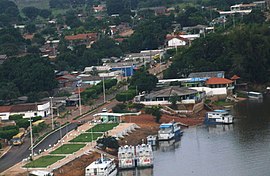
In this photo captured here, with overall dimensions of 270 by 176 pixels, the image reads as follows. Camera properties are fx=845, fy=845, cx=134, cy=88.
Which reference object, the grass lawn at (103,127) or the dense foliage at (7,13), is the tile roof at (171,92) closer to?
the grass lawn at (103,127)

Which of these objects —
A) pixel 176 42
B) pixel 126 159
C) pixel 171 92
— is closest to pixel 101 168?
pixel 126 159

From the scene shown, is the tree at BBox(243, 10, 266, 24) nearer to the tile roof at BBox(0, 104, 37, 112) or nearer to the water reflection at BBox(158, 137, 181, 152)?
the tile roof at BBox(0, 104, 37, 112)

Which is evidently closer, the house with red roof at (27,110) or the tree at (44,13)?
the house with red roof at (27,110)

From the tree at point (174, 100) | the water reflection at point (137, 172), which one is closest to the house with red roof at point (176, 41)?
the tree at point (174, 100)

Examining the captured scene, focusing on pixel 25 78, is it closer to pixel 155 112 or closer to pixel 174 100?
pixel 174 100

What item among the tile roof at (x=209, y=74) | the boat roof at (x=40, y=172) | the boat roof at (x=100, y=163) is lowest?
the boat roof at (x=100, y=163)
